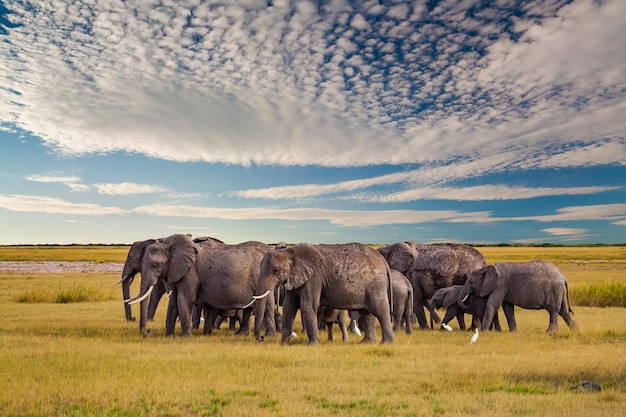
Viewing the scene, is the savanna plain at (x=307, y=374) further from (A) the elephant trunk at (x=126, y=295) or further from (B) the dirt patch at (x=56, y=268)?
(B) the dirt patch at (x=56, y=268)

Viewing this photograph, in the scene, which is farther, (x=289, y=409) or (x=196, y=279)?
(x=196, y=279)

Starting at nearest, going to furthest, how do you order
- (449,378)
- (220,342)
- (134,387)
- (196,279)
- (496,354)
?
1. (134,387)
2. (449,378)
3. (496,354)
4. (220,342)
5. (196,279)

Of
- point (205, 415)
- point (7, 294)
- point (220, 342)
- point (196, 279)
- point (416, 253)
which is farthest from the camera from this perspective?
point (7, 294)

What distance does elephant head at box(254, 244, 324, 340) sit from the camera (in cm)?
1550

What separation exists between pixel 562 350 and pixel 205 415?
9987 mm

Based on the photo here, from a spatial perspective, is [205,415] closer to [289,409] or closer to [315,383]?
[289,409]

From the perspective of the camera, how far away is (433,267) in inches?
875

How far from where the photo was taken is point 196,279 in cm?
1780

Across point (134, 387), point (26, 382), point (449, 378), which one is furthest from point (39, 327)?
point (449, 378)

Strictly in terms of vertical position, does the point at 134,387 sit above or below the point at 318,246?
below

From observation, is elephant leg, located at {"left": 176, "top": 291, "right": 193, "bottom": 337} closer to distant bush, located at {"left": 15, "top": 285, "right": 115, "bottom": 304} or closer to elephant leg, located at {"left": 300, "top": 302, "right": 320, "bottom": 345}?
elephant leg, located at {"left": 300, "top": 302, "right": 320, "bottom": 345}

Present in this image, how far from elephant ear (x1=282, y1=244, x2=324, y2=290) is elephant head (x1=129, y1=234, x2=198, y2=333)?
3695 millimetres

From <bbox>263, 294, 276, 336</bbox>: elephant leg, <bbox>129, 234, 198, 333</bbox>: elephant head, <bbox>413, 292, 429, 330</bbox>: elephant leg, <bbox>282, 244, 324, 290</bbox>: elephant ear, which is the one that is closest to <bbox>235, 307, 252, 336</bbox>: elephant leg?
<bbox>263, 294, 276, 336</bbox>: elephant leg

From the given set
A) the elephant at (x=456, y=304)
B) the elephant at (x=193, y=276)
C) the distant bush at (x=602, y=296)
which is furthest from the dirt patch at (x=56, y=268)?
the elephant at (x=456, y=304)
